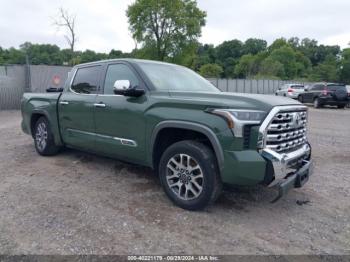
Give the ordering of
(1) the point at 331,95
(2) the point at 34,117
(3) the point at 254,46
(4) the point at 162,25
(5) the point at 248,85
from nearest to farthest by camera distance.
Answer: (2) the point at 34,117 < (1) the point at 331,95 < (4) the point at 162,25 < (5) the point at 248,85 < (3) the point at 254,46

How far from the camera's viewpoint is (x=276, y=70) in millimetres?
70250

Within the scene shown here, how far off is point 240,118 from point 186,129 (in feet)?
2.32

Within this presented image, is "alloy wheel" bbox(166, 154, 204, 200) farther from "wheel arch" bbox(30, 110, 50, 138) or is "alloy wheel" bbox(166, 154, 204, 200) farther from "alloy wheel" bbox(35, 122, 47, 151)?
"wheel arch" bbox(30, 110, 50, 138)

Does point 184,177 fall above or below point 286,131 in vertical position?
below

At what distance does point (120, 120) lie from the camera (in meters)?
4.48

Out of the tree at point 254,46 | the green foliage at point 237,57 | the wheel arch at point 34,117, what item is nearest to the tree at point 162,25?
the green foliage at point 237,57

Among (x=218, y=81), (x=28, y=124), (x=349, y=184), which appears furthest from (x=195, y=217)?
(x=218, y=81)

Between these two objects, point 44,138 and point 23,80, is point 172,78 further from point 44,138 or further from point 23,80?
point 23,80

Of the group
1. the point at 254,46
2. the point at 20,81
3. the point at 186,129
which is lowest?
the point at 186,129

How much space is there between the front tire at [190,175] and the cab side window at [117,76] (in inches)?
48.0

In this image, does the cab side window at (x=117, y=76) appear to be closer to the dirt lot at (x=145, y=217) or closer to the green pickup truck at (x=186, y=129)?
the green pickup truck at (x=186, y=129)

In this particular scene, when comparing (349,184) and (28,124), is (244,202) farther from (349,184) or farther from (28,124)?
(28,124)

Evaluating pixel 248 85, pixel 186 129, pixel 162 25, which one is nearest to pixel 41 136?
pixel 186 129

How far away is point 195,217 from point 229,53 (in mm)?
96887
